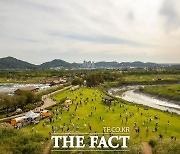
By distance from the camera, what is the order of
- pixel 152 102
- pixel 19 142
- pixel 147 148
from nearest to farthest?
pixel 19 142, pixel 147 148, pixel 152 102

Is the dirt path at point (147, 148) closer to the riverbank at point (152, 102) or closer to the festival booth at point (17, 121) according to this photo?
the festival booth at point (17, 121)

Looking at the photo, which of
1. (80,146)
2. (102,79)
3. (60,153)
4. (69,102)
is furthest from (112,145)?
(102,79)

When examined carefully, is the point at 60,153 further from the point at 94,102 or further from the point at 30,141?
the point at 94,102

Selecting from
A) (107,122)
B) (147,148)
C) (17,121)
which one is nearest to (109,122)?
(107,122)

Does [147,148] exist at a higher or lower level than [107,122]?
higher

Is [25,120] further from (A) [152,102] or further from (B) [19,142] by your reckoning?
(A) [152,102]

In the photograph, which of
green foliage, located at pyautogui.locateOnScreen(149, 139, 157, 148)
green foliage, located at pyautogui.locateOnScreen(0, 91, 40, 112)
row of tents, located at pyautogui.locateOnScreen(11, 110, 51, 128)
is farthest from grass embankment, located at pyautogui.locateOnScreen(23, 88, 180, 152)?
green foliage, located at pyautogui.locateOnScreen(0, 91, 40, 112)

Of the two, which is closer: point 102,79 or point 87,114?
point 87,114

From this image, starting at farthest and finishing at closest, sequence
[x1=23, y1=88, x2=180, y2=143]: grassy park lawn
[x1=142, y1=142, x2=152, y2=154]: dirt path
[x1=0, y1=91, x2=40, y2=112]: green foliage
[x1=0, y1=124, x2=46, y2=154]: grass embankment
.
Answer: [x1=0, y1=91, x2=40, y2=112]: green foliage
[x1=23, y1=88, x2=180, y2=143]: grassy park lawn
[x1=142, y1=142, x2=152, y2=154]: dirt path
[x1=0, y1=124, x2=46, y2=154]: grass embankment

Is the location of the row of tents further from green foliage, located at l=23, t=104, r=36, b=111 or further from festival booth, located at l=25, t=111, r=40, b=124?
green foliage, located at l=23, t=104, r=36, b=111

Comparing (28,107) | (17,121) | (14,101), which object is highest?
(14,101)

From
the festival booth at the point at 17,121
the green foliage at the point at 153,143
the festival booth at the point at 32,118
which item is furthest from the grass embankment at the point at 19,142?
the festival booth at the point at 32,118
